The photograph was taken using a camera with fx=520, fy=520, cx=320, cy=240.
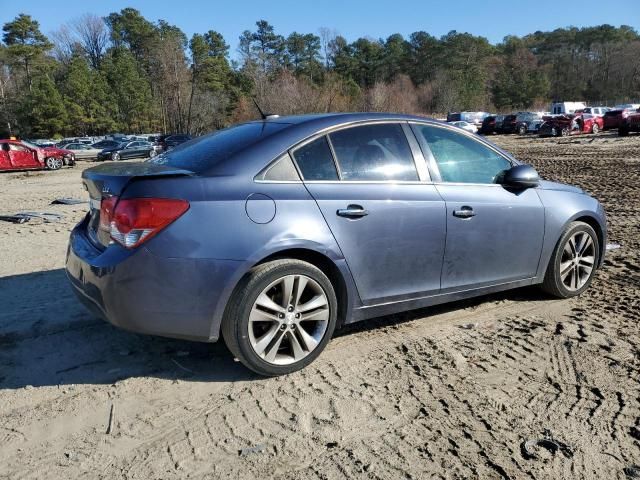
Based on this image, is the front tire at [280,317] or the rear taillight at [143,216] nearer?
the rear taillight at [143,216]

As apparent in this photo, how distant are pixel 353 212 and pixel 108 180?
1.47 meters

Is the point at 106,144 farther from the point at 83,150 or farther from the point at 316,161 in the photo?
the point at 316,161

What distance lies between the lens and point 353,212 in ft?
10.7

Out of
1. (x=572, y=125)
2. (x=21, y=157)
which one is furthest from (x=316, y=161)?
(x=572, y=125)

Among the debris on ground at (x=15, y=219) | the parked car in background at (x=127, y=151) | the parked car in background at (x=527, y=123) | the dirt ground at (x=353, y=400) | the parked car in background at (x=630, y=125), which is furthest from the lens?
the parked car in background at (x=527, y=123)

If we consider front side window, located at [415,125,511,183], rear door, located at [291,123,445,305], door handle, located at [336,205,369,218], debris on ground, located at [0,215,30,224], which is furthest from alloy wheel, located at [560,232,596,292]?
debris on ground, located at [0,215,30,224]

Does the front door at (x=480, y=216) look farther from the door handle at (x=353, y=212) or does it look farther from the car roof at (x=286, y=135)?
the door handle at (x=353, y=212)

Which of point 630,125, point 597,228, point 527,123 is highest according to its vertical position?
point 527,123

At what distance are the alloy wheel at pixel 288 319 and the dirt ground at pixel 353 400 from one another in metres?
0.18

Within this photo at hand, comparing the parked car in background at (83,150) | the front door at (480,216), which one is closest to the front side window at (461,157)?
the front door at (480,216)

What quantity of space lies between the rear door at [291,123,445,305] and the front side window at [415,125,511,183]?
18 cm

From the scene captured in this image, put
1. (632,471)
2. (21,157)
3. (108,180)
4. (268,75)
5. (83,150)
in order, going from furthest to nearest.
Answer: (268,75) → (83,150) → (21,157) → (108,180) → (632,471)

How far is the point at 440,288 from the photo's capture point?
373cm

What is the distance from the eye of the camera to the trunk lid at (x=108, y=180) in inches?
116
